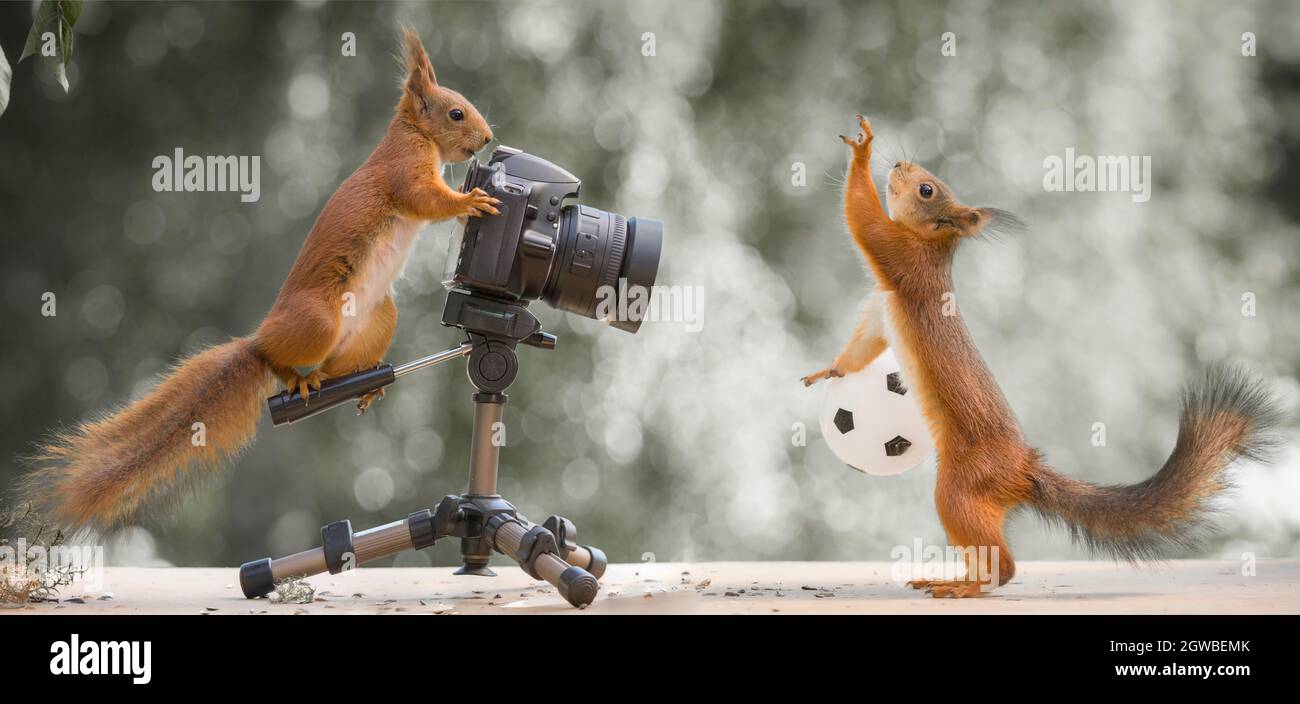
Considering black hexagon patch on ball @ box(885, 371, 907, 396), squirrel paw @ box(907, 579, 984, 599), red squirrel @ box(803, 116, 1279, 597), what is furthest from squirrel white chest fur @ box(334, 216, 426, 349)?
squirrel paw @ box(907, 579, 984, 599)

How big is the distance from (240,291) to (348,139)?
788 mm

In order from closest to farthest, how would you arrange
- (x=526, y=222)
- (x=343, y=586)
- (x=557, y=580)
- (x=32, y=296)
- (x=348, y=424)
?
(x=557, y=580) < (x=526, y=222) < (x=343, y=586) < (x=32, y=296) < (x=348, y=424)

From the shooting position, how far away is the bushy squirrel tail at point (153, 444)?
7.09 feet

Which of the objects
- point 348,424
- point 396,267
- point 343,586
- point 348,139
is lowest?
point 343,586

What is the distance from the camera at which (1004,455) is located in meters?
2.40

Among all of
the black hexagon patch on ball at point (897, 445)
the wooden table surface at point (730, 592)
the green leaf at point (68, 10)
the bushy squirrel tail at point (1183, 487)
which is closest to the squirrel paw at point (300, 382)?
the wooden table surface at point (730, 592)

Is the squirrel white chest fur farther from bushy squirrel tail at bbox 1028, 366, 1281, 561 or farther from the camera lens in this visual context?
bushy squirrel tail at bbox 1028, 366, 1281, 561

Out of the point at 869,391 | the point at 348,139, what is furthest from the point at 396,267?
the point at 348,139

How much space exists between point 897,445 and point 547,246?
0.94 meters

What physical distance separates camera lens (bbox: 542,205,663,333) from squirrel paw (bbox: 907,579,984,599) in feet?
2.81

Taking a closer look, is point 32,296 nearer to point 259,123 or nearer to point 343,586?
point 259,123

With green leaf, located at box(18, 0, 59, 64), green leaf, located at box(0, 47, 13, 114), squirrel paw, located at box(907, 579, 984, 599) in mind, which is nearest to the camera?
green leaf, located at box(0, 47, 13, 114)

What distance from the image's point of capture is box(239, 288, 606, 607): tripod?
2.32m

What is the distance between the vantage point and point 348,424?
4.88 metres
